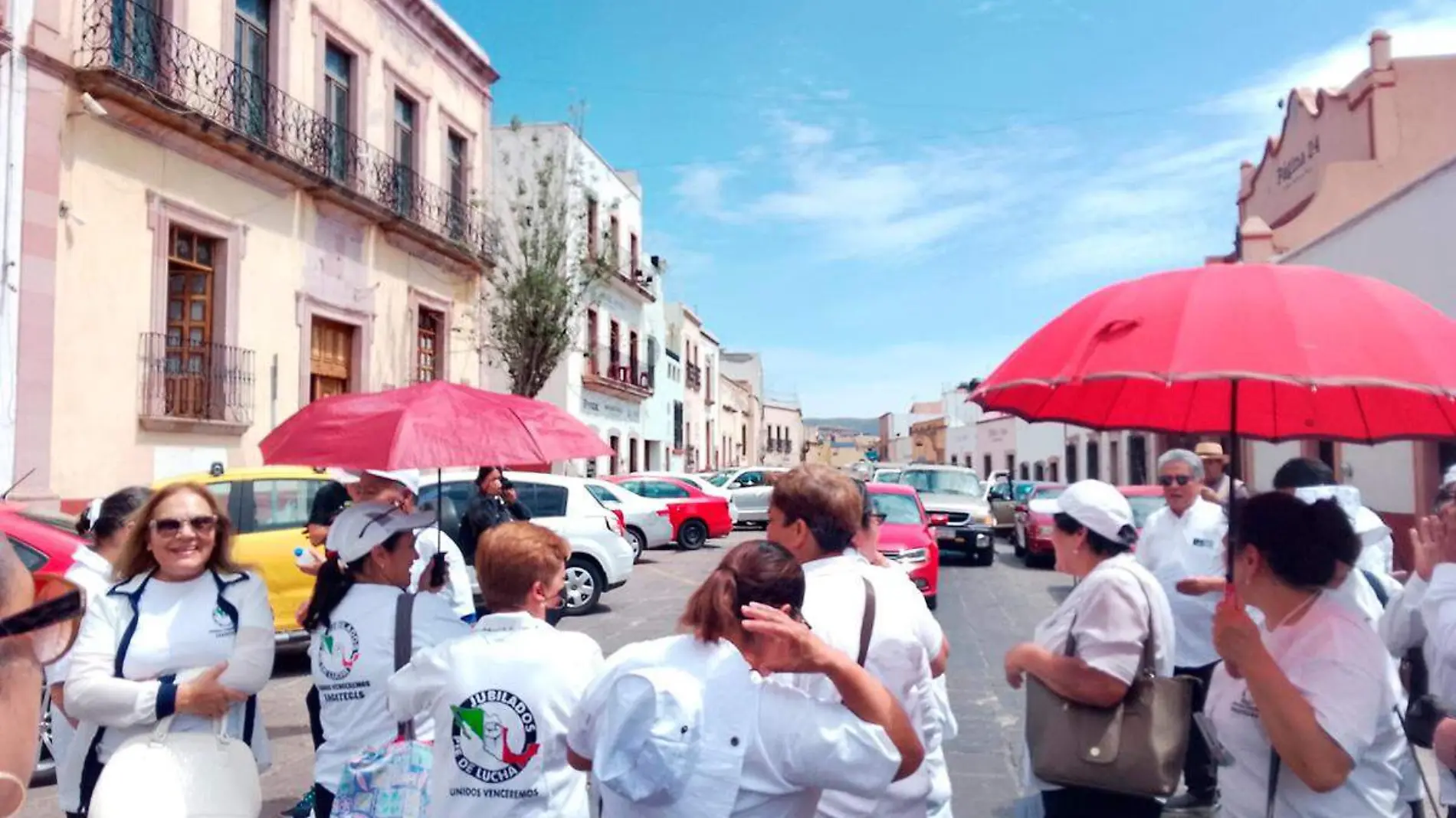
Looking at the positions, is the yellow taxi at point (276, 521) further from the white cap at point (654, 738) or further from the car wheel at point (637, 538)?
the car wheel at point (637, 538)

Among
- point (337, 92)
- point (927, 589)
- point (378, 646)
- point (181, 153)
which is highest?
point (337, 92)

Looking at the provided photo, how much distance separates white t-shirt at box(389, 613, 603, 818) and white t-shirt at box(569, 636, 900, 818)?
51 centimetres

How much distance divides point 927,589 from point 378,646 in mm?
9190

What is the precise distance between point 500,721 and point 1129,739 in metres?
1.77

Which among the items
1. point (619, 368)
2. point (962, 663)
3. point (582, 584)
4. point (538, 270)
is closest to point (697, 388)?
point (619, 368)

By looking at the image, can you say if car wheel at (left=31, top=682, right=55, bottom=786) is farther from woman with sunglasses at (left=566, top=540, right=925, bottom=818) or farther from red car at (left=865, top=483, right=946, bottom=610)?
red car at (left=865, top=483, right=946, bottom=610)

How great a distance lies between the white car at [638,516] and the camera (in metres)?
17.0

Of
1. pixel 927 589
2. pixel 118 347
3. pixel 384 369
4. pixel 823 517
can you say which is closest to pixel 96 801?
pixel 823 517

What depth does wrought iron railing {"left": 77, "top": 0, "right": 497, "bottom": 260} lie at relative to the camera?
12.4 metres

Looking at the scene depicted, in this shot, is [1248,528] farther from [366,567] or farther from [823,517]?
[366,567]

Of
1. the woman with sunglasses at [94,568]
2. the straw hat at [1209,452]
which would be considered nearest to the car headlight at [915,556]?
the straw hat at [1209,452]

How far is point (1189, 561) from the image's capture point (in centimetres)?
508

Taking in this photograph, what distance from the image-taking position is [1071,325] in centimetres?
283

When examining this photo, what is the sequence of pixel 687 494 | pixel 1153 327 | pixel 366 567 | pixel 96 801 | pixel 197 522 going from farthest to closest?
1. pixel 687 494
2. pixel 366 567
3. pixel 197 522
4. pixel 96 801
5. pixel 1153 327
